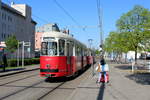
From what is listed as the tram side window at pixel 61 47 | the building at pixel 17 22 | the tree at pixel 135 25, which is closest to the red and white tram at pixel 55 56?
the tram side window at pixel 61 47

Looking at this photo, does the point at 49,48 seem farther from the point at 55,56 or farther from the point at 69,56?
the point at 69,56

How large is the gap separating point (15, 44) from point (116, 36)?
3869 cm

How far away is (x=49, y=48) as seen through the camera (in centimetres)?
1466

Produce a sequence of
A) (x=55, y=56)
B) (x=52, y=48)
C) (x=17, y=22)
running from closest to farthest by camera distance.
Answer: (x=55, y=56)
(x=52, y=48)
(x=17, y=22)

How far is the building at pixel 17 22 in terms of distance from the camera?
6899cm

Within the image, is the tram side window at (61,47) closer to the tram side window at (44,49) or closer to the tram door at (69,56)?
the tram door at (69,56)

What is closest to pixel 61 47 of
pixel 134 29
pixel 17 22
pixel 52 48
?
pixel 52 48

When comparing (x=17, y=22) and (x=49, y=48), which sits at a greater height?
(x=17, y=22)

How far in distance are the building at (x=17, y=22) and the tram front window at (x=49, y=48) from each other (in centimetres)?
5444

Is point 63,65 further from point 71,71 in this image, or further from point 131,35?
point 131,35

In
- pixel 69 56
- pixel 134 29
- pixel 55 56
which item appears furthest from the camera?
pixel 134 29

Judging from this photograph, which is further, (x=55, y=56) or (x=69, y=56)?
(x=69, y=56)

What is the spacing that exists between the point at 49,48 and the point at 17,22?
68.1 meters

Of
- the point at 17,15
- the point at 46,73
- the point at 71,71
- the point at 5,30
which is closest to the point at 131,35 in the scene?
the point at 71,71
